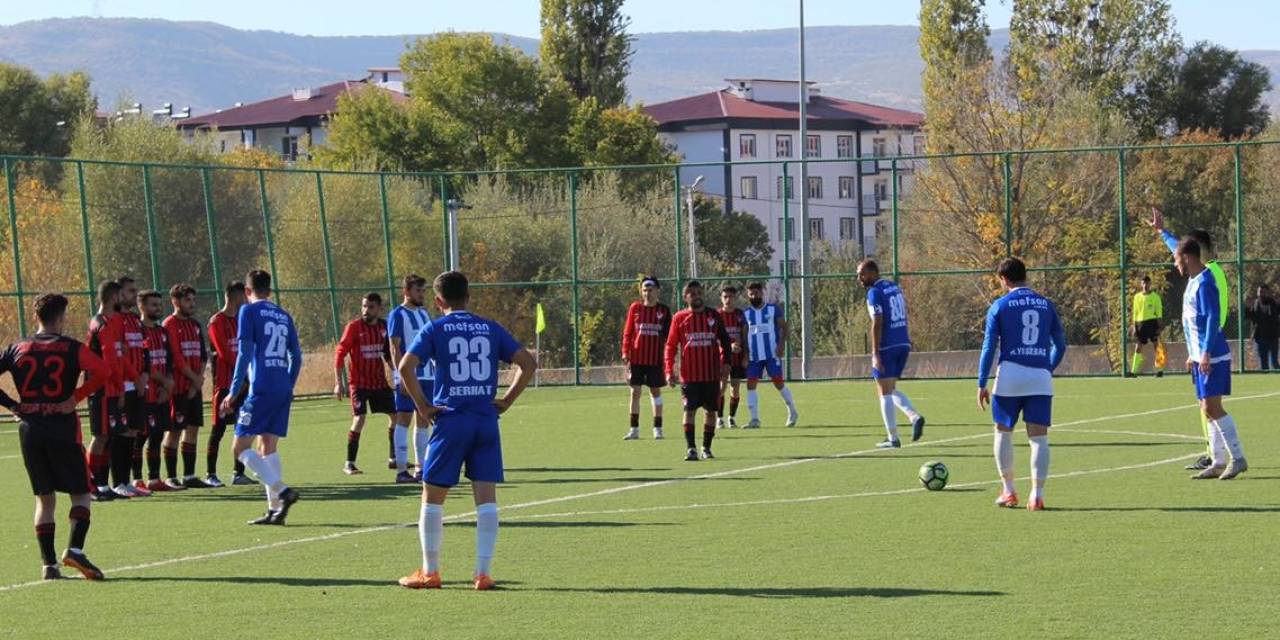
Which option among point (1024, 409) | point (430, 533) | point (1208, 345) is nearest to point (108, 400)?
point (430, 533)

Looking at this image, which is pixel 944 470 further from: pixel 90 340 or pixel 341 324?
pixel 341 324

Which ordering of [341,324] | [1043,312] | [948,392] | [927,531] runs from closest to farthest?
[927,531] < [1043,312] < [948,392] < [341,324]

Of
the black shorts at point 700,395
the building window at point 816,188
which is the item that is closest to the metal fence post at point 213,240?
the black shorts at point 700,395

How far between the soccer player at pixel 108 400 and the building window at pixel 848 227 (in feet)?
338

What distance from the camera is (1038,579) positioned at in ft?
34.3

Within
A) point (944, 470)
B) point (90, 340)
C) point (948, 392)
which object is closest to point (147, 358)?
point (90, 340)

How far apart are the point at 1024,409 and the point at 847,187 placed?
10871cm

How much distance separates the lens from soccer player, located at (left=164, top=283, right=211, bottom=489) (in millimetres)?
17578

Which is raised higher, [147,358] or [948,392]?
[147,358]

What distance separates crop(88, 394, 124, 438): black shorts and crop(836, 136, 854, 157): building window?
363ft

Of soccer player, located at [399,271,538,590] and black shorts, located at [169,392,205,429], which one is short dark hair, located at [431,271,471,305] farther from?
black shorts, located at [169,392,205,429]

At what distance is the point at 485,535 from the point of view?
10562 millimetres

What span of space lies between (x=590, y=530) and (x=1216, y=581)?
4.87 metres

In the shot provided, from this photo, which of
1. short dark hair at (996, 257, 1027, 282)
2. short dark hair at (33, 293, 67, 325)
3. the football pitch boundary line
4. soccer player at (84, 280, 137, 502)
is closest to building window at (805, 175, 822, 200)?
the football pitch boundary line
